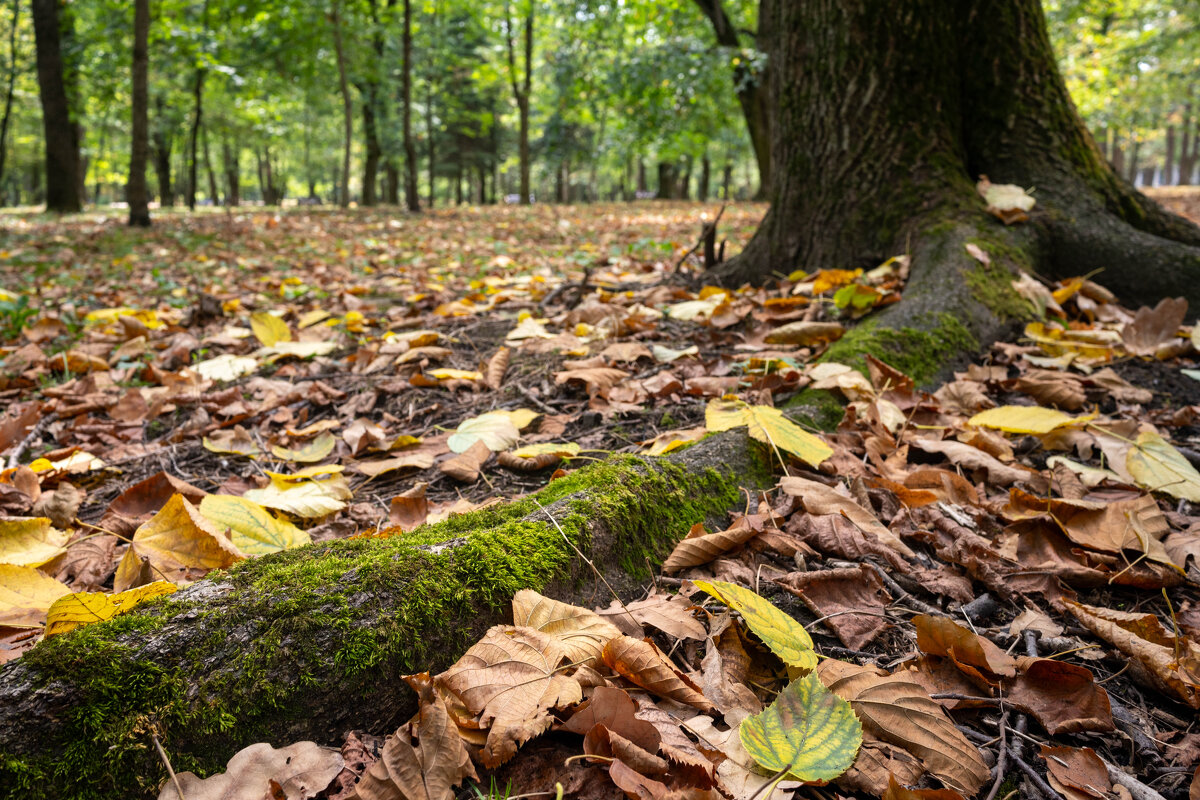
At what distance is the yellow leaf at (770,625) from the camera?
3.28 ft

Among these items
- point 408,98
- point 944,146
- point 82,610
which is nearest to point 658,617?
point 82,610

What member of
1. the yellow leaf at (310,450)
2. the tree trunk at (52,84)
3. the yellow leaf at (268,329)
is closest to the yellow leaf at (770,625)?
the yellow leaf at (310,450)

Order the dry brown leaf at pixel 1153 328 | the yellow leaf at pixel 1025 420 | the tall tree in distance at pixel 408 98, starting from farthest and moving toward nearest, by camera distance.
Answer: the tall tree in distance at pixel 408 98, the dry brown leaf at pixel 1153 328, the yellow leaf at pixel 1025 420

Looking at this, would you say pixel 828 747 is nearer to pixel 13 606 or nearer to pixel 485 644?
pixel 485 644

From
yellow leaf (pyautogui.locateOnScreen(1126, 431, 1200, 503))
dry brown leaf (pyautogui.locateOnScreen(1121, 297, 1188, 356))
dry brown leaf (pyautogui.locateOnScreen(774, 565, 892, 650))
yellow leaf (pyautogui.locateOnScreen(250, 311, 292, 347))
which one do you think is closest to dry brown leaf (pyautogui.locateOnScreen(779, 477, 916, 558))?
dry brown leaf (pyautogui.locateOnScreen(774, 565, 892, 650))

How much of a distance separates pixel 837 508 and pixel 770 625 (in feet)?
1.76

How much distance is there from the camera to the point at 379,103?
17.5 m

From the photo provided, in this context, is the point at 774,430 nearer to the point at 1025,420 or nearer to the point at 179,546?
the point at 1025,420

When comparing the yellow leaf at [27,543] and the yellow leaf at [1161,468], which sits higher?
the yellow leaf at [1161,468]

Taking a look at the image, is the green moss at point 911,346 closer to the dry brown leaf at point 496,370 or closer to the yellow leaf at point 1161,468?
the yellow leaf at point 1161,468

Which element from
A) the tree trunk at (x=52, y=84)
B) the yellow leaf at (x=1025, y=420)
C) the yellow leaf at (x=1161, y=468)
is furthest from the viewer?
the tree trunk at (x=52, y=84)

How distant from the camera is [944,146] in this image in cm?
347

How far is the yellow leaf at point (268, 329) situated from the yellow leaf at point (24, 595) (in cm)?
230

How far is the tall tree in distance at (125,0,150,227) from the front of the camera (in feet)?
26.3
